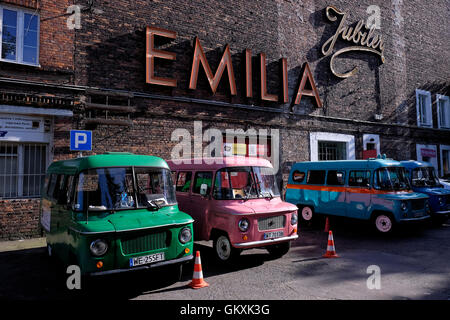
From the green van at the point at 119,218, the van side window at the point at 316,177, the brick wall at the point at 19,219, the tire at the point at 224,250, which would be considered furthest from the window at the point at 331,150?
the brick wall at the point at 19,219

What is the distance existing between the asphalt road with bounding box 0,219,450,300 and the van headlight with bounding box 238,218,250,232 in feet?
2.60

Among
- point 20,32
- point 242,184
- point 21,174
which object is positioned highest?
point 20,32

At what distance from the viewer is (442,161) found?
21500mm

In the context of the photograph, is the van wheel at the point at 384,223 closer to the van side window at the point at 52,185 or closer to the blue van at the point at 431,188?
the blue van at the point at 431,188

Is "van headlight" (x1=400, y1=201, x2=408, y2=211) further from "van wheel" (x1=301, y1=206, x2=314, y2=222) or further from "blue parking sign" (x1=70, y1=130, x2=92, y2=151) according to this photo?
"blue parking sign" (x1=70, y1=130, x2=92, y2=151)

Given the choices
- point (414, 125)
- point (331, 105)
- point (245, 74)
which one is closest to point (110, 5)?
point (245, 74)

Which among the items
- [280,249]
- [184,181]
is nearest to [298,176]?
[280,249]

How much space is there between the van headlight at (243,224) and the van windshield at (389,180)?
4.89 m

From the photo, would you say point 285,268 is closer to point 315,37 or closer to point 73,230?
point 73,230

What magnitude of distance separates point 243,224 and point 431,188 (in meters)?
7.77

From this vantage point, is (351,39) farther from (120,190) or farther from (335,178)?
(120,190)

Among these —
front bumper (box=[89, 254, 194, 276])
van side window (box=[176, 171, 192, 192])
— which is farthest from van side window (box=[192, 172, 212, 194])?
front bumper (box=[89, 254, 194, 276])

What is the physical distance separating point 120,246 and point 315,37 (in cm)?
1536

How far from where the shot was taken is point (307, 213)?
1110cm
